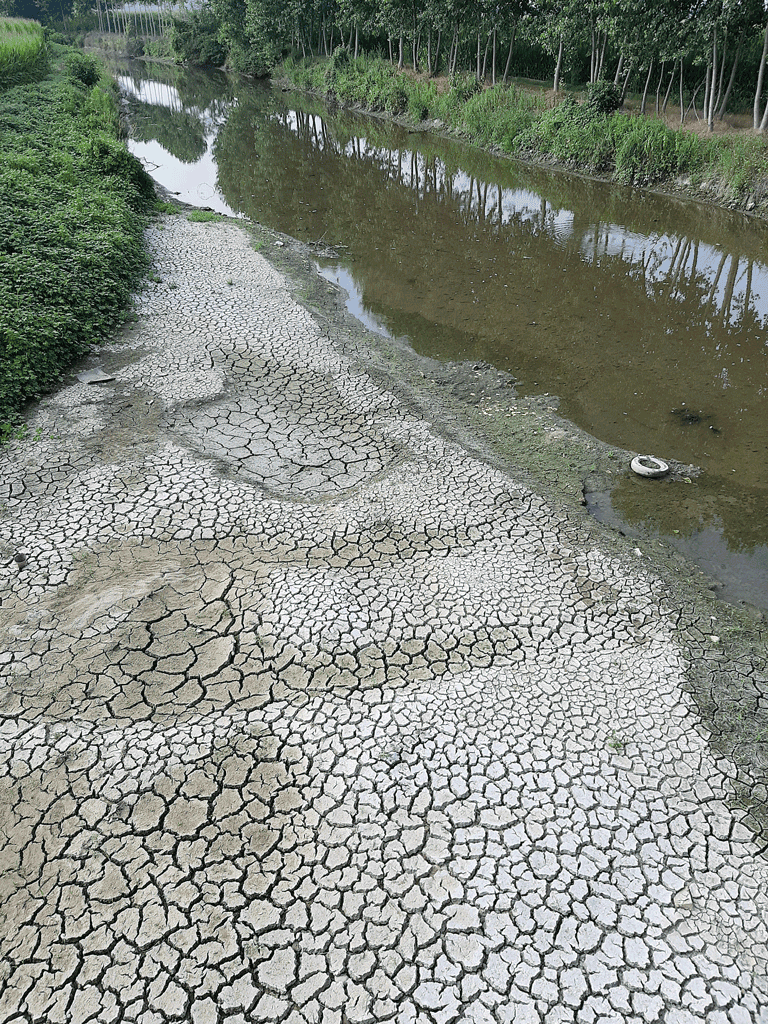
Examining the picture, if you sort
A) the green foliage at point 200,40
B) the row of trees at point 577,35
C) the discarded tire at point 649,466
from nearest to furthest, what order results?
the discarded tire at point 649,466 → the row of trees at point 577,35 → the green foliage at point 200,40

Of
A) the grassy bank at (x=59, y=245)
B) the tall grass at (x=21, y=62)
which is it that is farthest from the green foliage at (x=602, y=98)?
the tall grass at (x=21, y=62)

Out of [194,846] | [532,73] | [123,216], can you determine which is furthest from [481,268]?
[532,73]

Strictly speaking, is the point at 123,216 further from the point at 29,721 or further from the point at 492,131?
the point at 492,131

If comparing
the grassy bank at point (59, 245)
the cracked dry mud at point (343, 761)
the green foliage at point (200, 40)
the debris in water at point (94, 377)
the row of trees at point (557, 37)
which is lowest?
the cracked dry mud at point (343, 761)

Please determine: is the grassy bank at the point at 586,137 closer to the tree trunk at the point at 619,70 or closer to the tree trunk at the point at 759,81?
the tree trunk at the point at 759,81

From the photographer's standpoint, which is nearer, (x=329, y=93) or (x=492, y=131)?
(x=492, y=131)

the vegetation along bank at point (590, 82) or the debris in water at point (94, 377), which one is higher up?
the vegetation along bank at point (590, 82)

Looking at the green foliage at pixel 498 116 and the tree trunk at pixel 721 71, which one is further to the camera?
the green foliage at pixel 498 116

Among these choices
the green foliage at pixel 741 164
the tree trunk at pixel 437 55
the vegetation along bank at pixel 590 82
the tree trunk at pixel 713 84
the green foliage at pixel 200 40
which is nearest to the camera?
the green foliage at pixel 741 164
